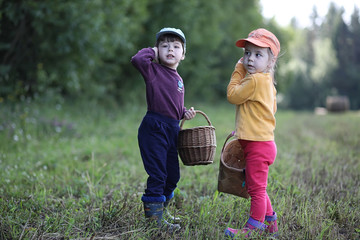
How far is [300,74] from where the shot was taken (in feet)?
A: 120

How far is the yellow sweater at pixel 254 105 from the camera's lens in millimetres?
3020

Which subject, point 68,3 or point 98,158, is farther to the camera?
point 68,3

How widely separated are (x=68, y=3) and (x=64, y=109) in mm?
3705

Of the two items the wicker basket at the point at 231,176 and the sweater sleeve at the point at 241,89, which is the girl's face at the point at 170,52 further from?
the wicker basket at the point at 231,176

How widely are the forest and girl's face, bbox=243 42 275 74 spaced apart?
1.00ft

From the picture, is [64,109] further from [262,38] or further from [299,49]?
[299,49]

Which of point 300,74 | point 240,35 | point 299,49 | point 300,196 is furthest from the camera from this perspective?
point 299,49

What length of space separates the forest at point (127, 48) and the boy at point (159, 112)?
1.05 m

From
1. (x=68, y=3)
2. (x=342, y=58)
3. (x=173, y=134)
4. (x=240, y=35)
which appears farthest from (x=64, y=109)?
(x=342, y=58)

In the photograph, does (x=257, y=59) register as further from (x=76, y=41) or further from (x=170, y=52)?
(x=76, y=41)

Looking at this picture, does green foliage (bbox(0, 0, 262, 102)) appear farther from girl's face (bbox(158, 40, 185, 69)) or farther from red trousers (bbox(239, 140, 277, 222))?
red trousers (bbox(239, 140, 277, 222))

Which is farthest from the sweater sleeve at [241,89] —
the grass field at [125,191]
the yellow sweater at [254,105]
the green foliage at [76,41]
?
the green foliage at [76,41]

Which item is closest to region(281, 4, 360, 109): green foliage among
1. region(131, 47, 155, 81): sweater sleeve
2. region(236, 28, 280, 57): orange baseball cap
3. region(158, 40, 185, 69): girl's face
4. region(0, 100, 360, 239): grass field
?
region(0, 100, 360, 239): grass field

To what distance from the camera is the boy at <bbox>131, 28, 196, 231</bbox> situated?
3.09 meters
